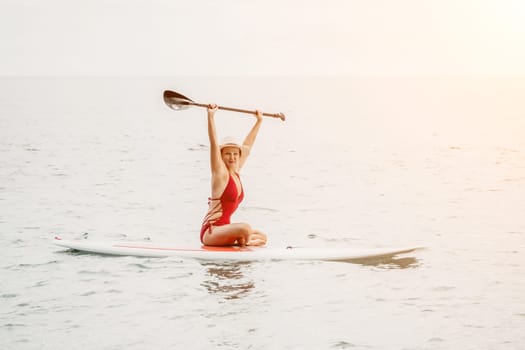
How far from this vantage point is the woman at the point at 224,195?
10.5 meters

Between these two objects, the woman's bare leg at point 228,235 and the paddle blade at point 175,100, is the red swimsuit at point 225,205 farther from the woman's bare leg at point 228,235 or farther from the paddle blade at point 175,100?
the paddle blade at point 175,100

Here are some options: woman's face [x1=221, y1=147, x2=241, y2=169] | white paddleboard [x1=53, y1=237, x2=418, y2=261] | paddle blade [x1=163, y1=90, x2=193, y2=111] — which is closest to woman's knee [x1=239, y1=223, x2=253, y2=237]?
white paddleboard [x1=53, y1=237, x2=418, y2=261]

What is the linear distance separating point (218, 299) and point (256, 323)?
2.81 ft

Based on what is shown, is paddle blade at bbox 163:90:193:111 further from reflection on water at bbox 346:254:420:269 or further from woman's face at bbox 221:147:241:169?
reflection on water at bbox 346:254:420:269

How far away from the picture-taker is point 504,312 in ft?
29.9

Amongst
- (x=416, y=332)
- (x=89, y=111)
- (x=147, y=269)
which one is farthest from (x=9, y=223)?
(x=89, y=111)

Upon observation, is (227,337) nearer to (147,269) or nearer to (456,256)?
(147,269)

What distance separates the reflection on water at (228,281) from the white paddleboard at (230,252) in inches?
3.7

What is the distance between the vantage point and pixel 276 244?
42.9 feet

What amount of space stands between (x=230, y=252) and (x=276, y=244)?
249 cm

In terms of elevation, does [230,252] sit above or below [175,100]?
below

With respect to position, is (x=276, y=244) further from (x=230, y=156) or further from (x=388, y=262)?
(x=230, y=156)

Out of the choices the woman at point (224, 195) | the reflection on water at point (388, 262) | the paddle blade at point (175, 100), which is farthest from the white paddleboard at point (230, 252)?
the paddle blade at point (175, 100)

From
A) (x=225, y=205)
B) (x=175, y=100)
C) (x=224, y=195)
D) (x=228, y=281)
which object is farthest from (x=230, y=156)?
(x=175, y=100)
